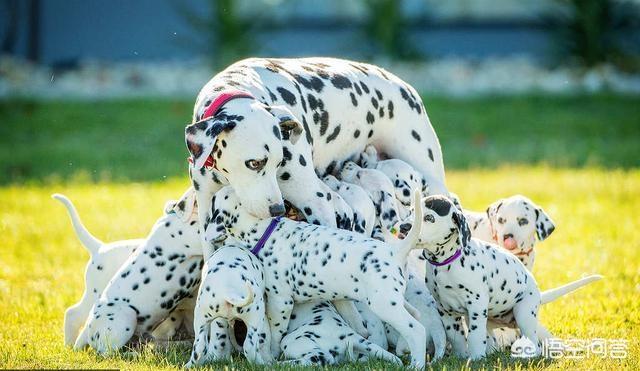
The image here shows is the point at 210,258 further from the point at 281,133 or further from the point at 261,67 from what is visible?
the point at 261,67

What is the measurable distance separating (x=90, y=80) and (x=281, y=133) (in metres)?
14.8

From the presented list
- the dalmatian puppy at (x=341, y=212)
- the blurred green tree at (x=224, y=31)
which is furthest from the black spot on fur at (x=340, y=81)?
the blurred green tree at (x=224, y=31)

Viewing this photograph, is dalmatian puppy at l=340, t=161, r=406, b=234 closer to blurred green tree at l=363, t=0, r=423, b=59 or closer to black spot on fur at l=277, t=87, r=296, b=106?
black spot on fur at l=277, t=87, r=296, b=106

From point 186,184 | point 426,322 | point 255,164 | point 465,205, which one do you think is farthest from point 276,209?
point 186,184

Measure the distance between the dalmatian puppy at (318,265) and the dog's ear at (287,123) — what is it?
1.63 feet

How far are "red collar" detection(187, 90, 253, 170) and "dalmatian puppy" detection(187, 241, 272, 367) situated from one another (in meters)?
0.53

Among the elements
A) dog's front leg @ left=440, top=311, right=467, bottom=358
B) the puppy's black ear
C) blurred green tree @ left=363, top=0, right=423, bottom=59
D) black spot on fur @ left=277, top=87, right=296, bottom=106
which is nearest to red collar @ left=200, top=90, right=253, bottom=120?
black spot on fur @ left=277, top=87, right=296, bottom=106

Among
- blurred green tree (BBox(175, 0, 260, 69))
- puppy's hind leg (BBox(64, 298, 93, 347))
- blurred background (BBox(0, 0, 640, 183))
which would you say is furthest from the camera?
blurred green tree (BBox(175, 0, 260, 69))

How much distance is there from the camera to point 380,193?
7.94m

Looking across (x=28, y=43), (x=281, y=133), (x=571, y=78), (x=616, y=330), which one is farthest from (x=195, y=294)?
(x=28, y=43)

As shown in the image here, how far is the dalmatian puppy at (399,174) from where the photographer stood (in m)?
8.15

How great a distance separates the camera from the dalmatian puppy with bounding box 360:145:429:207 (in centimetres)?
815

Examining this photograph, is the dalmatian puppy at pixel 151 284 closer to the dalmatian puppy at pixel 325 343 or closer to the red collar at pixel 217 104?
the red collar at pixel 217 104

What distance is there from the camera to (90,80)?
21219 mm
